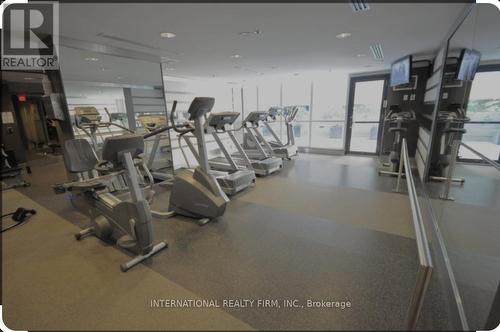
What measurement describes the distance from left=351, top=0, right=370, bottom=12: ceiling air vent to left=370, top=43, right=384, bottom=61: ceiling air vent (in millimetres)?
1637

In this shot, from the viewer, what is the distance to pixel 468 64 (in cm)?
265

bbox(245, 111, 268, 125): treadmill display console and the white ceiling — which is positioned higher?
the white ceiling

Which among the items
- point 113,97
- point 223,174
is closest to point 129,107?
point 113,97

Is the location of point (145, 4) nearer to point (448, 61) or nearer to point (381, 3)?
point (381, 3)

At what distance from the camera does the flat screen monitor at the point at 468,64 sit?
2.43 meters

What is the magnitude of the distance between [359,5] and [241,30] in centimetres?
140

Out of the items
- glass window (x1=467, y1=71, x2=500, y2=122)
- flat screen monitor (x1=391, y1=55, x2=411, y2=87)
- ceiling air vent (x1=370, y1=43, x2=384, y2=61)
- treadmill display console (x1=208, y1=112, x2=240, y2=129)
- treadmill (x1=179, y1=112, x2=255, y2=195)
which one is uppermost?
ceiling air vent (x1=370, y1=43, x2=384, y2=61)

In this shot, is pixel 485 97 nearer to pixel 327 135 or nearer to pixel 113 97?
pixel 113 97

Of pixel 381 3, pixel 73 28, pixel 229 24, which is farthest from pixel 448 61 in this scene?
pixel 73 28

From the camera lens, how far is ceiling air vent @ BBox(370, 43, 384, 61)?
3790mm

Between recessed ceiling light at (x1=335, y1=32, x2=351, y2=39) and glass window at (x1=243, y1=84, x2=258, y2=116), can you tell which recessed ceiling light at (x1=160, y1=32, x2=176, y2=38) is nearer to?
recessed ceiling light at (x1=335, y1=32, x2=351, y2=39)

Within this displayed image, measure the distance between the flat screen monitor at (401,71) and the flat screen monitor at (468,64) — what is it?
184cm

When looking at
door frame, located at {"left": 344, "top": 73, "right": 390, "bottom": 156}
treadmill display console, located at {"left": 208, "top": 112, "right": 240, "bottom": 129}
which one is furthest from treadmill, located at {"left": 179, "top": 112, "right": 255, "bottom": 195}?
door frame, located at {"left": 344, "top": 73, "right": 390, "bottom": 156}

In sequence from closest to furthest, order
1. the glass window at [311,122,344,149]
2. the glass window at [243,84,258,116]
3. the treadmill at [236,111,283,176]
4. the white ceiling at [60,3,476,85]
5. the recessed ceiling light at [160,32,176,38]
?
the white ceiling at [60,3,476,85] → the recessed ceiling light at [160,32,176,38] → the treadmill at [236,111,283,176] → the glass window at [311,122,344,149] → the glass window at [243,84,258,116]
